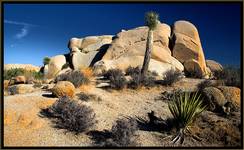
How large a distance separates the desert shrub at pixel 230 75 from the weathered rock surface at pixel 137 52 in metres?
5.01

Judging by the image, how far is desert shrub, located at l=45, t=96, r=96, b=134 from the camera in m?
8.55

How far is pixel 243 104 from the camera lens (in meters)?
8.13

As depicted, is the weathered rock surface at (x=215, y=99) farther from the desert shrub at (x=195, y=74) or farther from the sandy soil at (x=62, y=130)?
the desert shrub at (x=195, y=74)

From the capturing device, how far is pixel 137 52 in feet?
80.4

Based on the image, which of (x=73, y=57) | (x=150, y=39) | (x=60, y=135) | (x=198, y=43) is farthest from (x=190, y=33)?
(x=60, y=135)

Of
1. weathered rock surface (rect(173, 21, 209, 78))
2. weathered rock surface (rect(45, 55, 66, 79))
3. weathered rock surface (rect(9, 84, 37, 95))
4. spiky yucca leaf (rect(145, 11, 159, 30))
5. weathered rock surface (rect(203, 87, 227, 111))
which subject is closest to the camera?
weathered rock surface (rect(203, 87, 227, 111))

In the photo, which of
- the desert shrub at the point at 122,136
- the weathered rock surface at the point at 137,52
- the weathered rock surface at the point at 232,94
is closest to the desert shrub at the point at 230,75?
the weathered rock surface at the point at 232,94

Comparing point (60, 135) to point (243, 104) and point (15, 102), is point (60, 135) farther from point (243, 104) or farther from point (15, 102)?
point (243, 104)

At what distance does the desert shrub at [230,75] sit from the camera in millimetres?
13830

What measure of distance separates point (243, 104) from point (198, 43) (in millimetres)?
19222

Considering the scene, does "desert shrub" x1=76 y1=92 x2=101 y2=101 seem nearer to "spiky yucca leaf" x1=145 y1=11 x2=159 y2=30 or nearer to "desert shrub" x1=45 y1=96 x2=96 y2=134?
"desert shrub" x1=45 y1=96 x2=96 y2=134

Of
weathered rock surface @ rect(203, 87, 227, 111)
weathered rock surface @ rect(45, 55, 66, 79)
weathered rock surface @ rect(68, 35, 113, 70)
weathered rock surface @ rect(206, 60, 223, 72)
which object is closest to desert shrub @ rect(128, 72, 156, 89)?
weathered rock surface @ rect(203, 87, 227, 111)

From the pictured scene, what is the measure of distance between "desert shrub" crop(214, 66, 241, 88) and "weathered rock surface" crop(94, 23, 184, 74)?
501 centimetres

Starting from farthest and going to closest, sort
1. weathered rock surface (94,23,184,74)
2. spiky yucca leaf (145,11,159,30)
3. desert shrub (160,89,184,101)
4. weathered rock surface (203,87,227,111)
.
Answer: weathered rock surface (94,23,184,74) < spiky yucca leaf (145,11,159,30) < desert shrub (160,89,184,101) < weathered rock surface (203,87,227,111)
